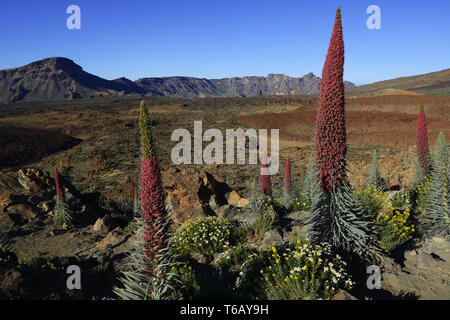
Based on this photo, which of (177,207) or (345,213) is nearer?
(345,213)

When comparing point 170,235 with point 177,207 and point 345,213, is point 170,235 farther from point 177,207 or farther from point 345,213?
point 177,207

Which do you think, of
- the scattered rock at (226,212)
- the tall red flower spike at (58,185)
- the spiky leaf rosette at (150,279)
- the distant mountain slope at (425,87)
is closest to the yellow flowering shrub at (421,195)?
the scattered rock at (226,212)

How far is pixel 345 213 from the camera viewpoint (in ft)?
13.1

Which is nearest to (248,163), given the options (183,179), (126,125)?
(183,179)

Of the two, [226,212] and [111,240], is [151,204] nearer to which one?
[111,240]

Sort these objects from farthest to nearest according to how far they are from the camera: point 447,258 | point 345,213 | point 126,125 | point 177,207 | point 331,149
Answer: point 126,125 → point 177,207 → point 447,258 → point 345,213 → point 331,149

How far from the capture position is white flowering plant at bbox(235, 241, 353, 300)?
3353 millimetres

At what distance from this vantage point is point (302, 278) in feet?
12.0

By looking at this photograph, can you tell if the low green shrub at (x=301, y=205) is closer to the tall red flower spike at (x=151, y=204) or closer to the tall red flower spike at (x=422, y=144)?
the tall red flower spike at (x=422, y=144)

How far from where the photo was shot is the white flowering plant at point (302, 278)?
11.0 ft

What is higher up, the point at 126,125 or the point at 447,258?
the point at 126,125

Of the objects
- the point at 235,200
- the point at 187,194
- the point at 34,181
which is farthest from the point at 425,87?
the point at 34,181

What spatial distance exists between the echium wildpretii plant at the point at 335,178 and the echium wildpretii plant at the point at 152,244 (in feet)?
7.35

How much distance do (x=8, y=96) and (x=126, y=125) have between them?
160 meters
